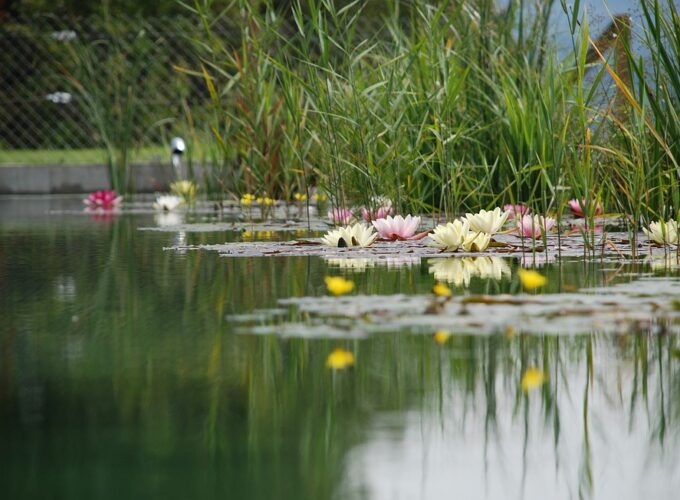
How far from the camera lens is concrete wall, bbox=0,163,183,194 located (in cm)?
1098

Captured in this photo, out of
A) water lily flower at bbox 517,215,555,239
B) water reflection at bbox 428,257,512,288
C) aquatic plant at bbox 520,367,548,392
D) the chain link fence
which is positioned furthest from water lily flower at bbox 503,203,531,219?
the chain link fence

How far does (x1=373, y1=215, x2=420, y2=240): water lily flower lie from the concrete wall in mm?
7165

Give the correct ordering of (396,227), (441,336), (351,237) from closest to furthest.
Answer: (441,336)
(351,237)
(396,227)

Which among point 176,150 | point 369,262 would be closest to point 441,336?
point 369,262

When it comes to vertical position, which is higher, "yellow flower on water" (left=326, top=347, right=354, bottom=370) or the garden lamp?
the garden lamp

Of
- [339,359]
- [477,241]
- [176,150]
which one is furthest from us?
[176,150]

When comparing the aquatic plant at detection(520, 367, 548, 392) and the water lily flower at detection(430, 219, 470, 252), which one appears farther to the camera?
the water lily flower at detection(430, 219, 470, 252)

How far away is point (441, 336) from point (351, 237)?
1629 millimetres

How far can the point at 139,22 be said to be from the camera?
444 inches

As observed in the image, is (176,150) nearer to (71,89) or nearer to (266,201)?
(71,89)

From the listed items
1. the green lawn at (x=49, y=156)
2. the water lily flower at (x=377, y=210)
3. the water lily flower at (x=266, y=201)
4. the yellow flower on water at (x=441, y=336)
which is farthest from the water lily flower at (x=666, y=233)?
the green lawn at (x=49, y=156)

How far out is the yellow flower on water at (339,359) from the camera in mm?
1891

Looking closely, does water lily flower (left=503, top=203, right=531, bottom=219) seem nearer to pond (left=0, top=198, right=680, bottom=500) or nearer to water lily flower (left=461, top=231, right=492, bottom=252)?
water lily flower (left=461, top=231, right=492, bottom=252)

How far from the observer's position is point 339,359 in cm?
194
